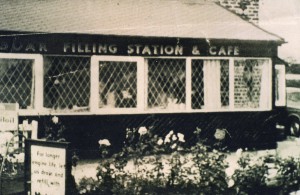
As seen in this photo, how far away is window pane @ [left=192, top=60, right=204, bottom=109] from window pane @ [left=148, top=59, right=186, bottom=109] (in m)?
0.29

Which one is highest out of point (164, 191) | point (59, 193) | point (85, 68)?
point (85, 68)

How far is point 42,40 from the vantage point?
9.34m

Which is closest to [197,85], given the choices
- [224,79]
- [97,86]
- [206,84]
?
[206,84]

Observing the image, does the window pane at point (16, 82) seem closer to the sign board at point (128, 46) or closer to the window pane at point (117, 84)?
the sign board at point (128, 46)

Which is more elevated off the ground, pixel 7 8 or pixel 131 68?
pixel 7 8

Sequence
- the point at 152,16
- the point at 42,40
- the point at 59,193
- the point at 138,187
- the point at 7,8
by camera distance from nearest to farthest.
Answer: the point at 59,193, the point at 138,187, the point at 42,40, the point at 7,8, the point at 152,16

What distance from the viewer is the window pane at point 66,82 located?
9578 mm

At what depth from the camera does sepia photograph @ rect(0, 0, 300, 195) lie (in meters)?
9.31

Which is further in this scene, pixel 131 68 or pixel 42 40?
pixel 131 68

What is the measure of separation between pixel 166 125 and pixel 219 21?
10.7 ft

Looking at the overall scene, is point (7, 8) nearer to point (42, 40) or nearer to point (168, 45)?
point (42, 40)

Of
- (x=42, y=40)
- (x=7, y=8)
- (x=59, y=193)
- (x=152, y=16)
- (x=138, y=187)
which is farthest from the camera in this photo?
(x=152, y=16)

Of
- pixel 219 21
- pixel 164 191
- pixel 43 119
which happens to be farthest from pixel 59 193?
pixel 219 21

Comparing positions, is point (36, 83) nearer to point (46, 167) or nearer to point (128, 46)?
point (128, 46)
